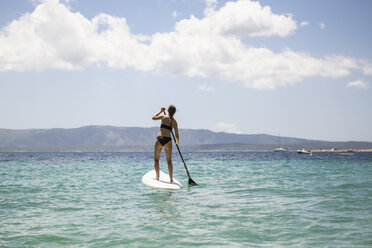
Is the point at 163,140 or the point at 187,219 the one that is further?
the point at 163,140

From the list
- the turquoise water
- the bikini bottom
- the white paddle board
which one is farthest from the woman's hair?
the turquoise water

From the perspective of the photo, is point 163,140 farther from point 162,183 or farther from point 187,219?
point 187,219

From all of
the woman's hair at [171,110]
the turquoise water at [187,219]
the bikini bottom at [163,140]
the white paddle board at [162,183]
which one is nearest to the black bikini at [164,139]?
the bikini bottom at [163,140]

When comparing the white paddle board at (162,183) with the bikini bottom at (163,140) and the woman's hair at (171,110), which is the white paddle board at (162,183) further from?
the woman's hair at (171,110)

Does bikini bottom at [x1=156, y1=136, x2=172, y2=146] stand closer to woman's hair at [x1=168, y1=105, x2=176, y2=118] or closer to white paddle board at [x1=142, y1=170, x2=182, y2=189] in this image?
woman's hair at [x1=168, y1=105, x2=176, y2=118]

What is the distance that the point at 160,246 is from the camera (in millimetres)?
4898

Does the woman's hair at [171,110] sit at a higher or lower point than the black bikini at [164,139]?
higher

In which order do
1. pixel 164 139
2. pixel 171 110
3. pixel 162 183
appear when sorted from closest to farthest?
pixel 171 110 → pixel 164 139 → pixel 162 183

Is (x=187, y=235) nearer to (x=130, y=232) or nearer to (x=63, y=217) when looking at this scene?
(x=130, y=232)

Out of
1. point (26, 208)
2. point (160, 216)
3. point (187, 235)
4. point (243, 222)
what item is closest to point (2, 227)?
point (26, 208)

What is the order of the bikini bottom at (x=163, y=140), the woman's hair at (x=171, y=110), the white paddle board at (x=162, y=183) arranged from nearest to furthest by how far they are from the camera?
the woman's hair at (x=171, y=110) < the bikini bottom at (x=163, y=140) < the white paddle board at (x=162, y=183)

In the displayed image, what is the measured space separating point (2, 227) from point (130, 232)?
2464 millimetres

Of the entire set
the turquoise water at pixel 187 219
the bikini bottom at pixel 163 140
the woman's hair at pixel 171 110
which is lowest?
the turquoise water at pixel 187 219

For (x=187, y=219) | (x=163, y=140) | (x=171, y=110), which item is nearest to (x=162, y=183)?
(x=163, y=140)
